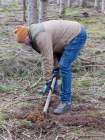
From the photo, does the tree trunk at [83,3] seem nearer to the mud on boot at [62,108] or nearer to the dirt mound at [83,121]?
the mud on boot at [62,108]

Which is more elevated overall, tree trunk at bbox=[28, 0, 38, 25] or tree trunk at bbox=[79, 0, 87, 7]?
tree trunk at bbox=[28, 0, 38, 25]

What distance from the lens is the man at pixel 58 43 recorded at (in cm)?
656

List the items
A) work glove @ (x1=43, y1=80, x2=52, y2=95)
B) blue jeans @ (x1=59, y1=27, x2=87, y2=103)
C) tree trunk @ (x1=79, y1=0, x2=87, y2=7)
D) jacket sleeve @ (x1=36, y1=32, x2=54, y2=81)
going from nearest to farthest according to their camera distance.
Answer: jacket sleeve @ (x1=36, y1=32, x2=54, y2=81), blue jeans @ (x1=59, y1=27, x2=87, y2=103), work glove @ (x1=43, y1=80, x2=52, y2=95), tree trunk @ (x1=79, y1=0, x2=87, y2=7)

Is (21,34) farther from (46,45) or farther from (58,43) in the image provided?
(58,43)

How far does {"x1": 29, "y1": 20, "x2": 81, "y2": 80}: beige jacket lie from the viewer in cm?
655

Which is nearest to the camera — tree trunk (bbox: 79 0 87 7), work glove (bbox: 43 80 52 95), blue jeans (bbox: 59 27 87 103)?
blue jeans (bbox: 59 27 87 103)

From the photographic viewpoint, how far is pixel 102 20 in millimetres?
17719

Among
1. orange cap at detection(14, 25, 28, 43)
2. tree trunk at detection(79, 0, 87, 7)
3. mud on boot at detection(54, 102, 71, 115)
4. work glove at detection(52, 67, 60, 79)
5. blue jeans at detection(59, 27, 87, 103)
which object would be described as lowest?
tree trunk at detection(79, 0, 87, 7)

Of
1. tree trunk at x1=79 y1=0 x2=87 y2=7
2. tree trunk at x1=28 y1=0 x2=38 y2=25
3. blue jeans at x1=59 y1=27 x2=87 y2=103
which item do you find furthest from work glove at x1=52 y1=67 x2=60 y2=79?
tree trunk at x1=79 y1=0 x2=87 y2=7

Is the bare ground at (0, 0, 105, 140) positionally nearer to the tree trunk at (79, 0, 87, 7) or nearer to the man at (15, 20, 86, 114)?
the man at (15, 20, 86, 114)

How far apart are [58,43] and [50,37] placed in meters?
0.24

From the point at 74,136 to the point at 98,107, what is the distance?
3.93 feet

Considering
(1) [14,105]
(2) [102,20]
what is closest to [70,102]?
(1) [14,105]

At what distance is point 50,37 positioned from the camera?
661 centimetres
